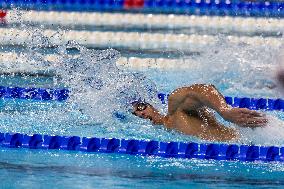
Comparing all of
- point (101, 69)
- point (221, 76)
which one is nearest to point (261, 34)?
point (221, 76)

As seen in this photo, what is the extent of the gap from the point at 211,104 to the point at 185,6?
3.46m

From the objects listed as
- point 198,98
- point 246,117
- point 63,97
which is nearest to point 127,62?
point 63,97

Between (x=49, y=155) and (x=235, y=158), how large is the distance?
878 millimetres

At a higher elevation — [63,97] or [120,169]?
[63,97]

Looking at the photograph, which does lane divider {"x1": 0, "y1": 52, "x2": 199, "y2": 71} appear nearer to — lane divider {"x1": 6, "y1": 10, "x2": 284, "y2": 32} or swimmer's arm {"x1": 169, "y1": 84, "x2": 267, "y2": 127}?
lane divider {"x1": 6, "y1": 10, "x2": 284, "y2": 32}

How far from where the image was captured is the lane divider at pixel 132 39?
5.91 metres

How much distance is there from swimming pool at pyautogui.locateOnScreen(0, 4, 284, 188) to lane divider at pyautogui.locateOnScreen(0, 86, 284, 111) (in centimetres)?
7

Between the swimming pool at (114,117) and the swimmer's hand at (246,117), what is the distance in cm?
26

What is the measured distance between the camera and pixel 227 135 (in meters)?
3.37

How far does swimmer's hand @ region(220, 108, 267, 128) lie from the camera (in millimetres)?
2873

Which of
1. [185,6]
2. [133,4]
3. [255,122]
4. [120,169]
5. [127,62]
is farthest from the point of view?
[133,4]

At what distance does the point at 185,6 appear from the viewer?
6527 mm

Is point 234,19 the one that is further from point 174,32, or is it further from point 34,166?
point 34,166

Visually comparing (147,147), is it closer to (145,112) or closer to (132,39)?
(145,112)
